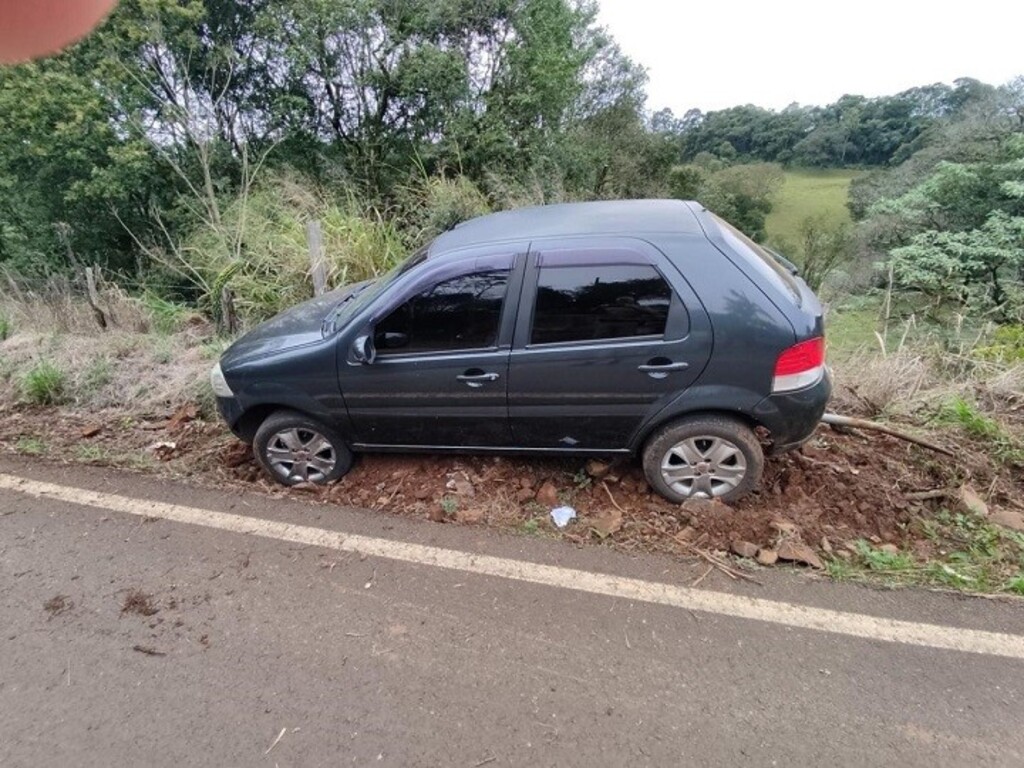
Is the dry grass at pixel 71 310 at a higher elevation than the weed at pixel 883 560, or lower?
higher

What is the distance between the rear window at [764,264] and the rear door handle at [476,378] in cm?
145

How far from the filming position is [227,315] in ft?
19.9

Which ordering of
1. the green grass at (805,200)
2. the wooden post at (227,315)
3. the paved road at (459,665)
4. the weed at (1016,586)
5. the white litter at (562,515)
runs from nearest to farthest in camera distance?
the paved road at (459,665) → the weed at (1016,586) → the white litter at (562,515) → the wooden post at (227,315) → the green grass at (805,200)

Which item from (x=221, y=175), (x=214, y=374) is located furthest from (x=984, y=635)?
(x=221, y=175)

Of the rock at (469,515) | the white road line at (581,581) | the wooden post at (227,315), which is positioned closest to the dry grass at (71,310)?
the wooden post at (227,315)

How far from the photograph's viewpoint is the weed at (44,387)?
470cm

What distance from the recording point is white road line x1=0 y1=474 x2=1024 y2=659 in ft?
7.67

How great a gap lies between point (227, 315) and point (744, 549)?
5.54 meters

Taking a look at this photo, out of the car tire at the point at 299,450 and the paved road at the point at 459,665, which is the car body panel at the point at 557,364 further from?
the paved road at the point at 459,665

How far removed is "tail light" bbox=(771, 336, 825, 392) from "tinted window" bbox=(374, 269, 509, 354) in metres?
1.48

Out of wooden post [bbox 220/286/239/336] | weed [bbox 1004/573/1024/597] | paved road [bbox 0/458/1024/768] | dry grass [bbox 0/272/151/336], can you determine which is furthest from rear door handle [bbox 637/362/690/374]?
dry grass [bbox 0/272/151/336]

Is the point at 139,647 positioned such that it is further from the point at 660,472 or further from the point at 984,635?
the point at 984,635

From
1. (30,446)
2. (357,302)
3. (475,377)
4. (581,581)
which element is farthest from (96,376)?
(581,581)

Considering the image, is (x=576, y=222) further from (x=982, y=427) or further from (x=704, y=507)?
(x=982, y=427)
